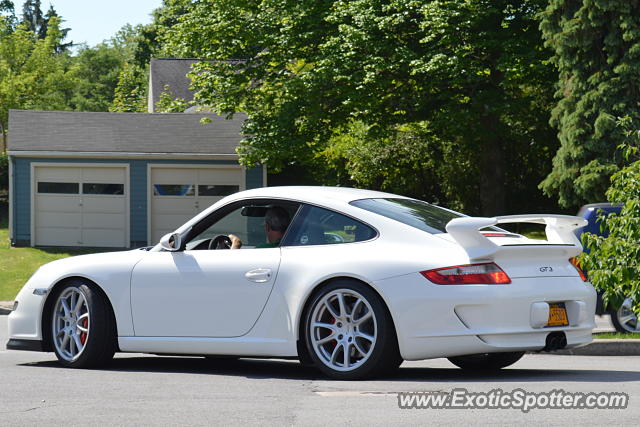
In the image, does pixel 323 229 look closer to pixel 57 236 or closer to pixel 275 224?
pixel 275 224

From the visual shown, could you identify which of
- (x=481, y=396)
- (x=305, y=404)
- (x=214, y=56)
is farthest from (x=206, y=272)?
(x=214, y=56)

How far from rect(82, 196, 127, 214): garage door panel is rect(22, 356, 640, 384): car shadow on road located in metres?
26.3

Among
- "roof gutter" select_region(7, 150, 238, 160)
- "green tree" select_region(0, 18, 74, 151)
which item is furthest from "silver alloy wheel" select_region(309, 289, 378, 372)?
"green tree" select_region(0, 18, 74, 151)

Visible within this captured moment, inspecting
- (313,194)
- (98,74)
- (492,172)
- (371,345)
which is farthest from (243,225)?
(98,74)

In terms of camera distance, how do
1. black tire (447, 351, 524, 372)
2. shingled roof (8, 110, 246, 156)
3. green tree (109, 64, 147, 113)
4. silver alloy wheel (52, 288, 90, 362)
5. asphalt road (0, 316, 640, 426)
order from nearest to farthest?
asphalt road (0, 316, 640, 426), black tire (447, 351, 524, 372), silver alloy wheel (52, 288, 90, 362), shingled roof (8, 110, 246, 156), green tree (109, 64, 147, 113)

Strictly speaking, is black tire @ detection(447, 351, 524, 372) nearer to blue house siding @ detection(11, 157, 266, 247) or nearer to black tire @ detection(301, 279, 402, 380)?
black tire @ detection(301, 279, 402, 380)

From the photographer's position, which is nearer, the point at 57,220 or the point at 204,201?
the point at 57,220

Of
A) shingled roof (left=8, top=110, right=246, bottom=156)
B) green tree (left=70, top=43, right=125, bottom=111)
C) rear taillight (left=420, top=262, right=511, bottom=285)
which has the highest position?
green tree (left=70, top=43, right=125, bottom=111)

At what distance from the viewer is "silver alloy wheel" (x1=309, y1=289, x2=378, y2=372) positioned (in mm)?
7277

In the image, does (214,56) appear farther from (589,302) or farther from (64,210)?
(589,302)

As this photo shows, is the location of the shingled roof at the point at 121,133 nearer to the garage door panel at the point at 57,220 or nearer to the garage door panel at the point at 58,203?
the garage door panel at the point at 58,203

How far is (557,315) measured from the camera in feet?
24.1

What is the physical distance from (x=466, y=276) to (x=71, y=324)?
11.2 feet

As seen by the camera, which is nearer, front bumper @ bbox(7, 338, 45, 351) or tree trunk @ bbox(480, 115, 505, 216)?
front bumper @ bbox(7, 338, 45, 351)
